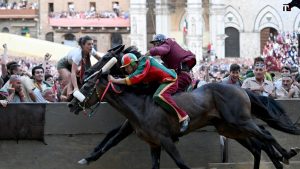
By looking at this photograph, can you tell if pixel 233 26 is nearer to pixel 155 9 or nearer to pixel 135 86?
pixel 155 9

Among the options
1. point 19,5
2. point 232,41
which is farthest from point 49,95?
point 19,5

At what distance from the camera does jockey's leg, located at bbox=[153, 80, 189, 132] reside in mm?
13109

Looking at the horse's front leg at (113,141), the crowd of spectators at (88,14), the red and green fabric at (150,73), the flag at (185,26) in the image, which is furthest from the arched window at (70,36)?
the red and green fabric at (150,73)

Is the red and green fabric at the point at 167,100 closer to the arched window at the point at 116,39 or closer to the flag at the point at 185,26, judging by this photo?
the flag at the point at 185,26

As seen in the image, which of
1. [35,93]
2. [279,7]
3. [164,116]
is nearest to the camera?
[164,116]

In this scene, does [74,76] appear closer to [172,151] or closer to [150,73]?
[150,73]

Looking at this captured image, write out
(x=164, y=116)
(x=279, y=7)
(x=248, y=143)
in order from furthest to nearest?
(x=279, y=7)
(x=248, y=143)
(x=164, y=116)

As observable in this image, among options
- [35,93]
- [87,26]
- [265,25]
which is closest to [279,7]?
[265,25]

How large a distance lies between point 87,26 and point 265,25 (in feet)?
57.0

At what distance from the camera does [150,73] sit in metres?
13.3

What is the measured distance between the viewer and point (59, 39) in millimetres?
87438

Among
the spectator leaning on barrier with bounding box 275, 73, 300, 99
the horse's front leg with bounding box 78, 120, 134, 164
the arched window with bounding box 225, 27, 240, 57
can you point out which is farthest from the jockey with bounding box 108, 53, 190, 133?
the arched window with bounding box 225, 27, 240, 57

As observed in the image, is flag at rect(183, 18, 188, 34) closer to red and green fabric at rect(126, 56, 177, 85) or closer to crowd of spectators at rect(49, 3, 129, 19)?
crowd of spectators at rect(49, 3, 129, 19)

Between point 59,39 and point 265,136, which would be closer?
point 265,136
